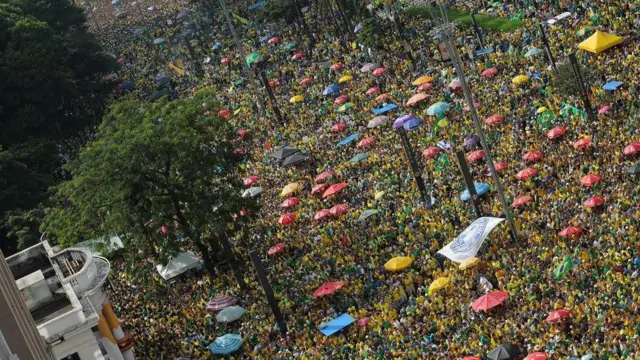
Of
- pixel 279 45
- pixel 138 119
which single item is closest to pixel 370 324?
pixel 138 119

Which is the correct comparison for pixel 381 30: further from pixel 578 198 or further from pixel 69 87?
pixel 578 198

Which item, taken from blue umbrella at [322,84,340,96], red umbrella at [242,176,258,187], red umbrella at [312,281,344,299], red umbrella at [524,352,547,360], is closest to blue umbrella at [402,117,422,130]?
red umbrella at [242,176,258,187]

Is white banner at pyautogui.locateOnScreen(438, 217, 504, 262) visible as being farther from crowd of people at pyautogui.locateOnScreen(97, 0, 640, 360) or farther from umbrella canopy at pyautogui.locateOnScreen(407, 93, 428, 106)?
umbrella canopy at pyautogui.locateOnScreen(407, 93, 428, 106)

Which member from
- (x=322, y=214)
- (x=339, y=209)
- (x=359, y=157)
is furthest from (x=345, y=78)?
(x=339, y=209)

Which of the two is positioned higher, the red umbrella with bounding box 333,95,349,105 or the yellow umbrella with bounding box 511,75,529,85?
the red umbrella with bounding box 333,95,349,105

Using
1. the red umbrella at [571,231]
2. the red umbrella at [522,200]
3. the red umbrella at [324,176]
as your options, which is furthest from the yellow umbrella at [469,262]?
the red umbrella at [324,176]
